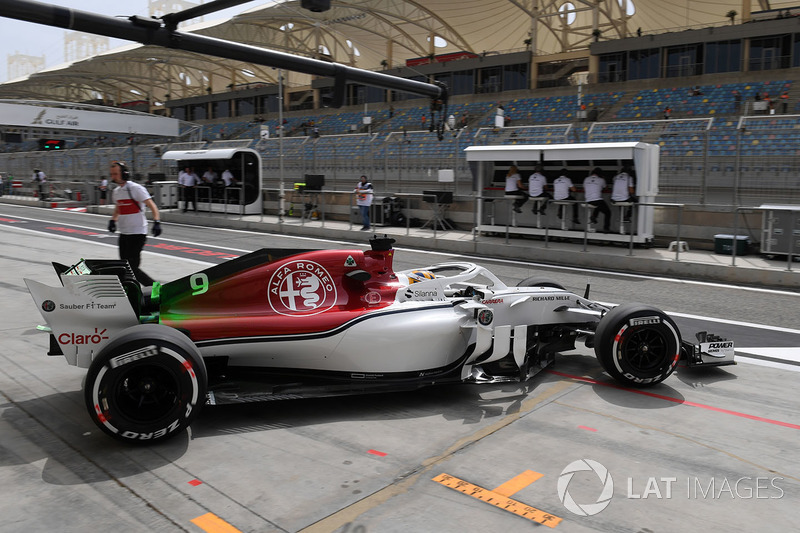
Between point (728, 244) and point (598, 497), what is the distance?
41.4ft

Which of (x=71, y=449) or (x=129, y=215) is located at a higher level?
(x=129, y=215)

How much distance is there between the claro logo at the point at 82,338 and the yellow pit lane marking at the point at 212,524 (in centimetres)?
215

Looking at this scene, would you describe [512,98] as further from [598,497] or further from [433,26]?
[598,497]

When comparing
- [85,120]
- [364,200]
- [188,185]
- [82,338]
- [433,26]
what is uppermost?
[433,26]

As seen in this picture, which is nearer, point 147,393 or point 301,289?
point 147,393

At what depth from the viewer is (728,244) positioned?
1484 centimetres

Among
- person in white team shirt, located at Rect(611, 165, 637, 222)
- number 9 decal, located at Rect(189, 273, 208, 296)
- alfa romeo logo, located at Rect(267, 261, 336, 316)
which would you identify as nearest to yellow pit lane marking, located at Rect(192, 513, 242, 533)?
alfa romeo logo, located at Rect(267, 261, 336, 316)

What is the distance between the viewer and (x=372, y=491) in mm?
4184

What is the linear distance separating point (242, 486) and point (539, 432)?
2381mm

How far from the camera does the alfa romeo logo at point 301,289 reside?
5816mm

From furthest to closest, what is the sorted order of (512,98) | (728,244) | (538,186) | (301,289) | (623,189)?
(512,98)
(538,186)
(623,189)
(728,244)
(301,289)

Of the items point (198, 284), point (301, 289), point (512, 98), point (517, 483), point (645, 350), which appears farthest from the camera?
point (512, 98)

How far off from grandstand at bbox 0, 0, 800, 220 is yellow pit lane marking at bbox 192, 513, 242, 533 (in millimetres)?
8904

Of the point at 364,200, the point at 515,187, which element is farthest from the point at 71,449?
the point at 364,200
